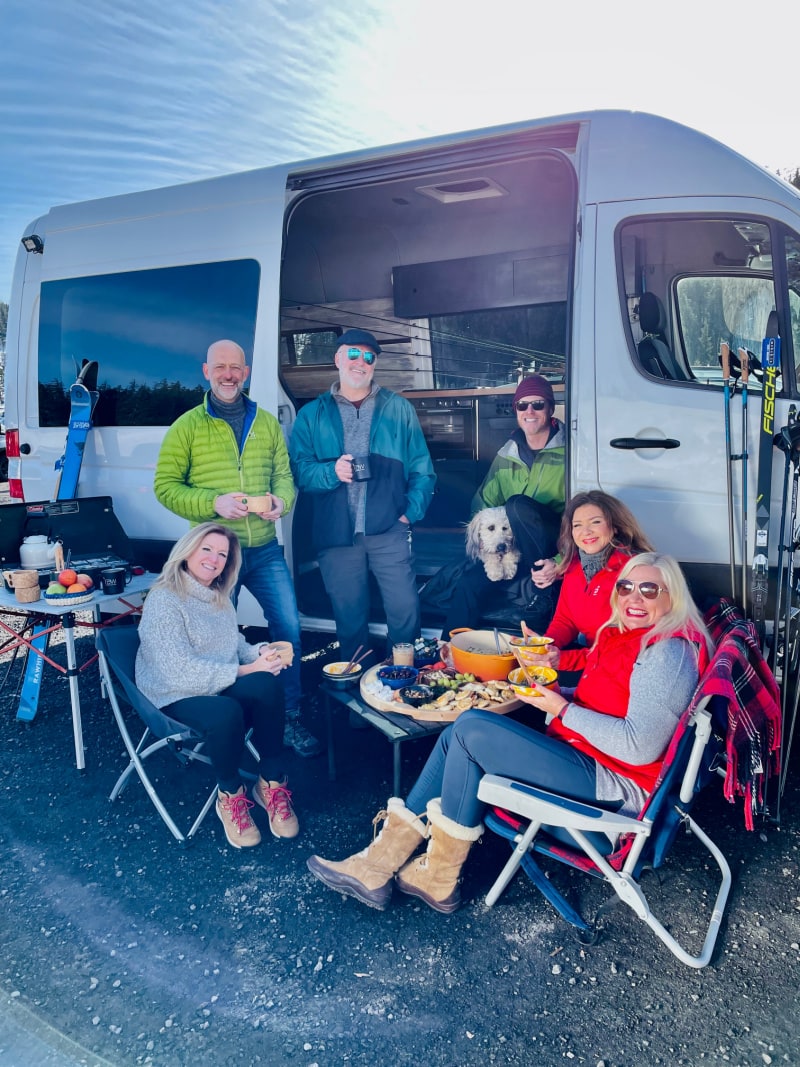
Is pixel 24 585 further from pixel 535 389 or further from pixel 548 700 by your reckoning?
pixel 535 389

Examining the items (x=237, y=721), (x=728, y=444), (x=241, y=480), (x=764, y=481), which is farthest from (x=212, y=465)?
(x=764, y=481)

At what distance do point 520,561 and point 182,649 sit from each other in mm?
1662

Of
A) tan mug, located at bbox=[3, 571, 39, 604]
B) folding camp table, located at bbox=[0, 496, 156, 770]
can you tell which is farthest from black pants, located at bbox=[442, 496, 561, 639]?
tan mug, located at bbox=[3, 571, 39, 604]

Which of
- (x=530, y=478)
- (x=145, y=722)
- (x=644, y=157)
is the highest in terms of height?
(x=644, y=157)

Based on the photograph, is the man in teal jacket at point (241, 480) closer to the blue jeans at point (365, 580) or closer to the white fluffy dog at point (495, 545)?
the blue jeans at point (365, 580)

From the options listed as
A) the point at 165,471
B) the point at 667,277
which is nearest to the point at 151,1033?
the point at 165,471

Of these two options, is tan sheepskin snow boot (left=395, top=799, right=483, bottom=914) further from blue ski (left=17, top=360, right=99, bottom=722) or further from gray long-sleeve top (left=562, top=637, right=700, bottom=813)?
blue ski (left=17, top=360, right=99, bottom=722)

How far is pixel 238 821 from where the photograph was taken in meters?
2.71

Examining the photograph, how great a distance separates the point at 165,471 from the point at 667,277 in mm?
2636

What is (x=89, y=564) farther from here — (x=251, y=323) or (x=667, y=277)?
(x=667, y=277)

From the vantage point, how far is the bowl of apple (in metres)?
3.26

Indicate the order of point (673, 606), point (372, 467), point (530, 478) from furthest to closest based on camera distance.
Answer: point (530, 478) < point (372, 467) < point (673, 606)

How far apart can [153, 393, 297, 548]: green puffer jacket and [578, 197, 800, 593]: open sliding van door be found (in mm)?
1464

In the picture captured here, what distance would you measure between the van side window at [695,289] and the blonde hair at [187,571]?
1.80 meters
